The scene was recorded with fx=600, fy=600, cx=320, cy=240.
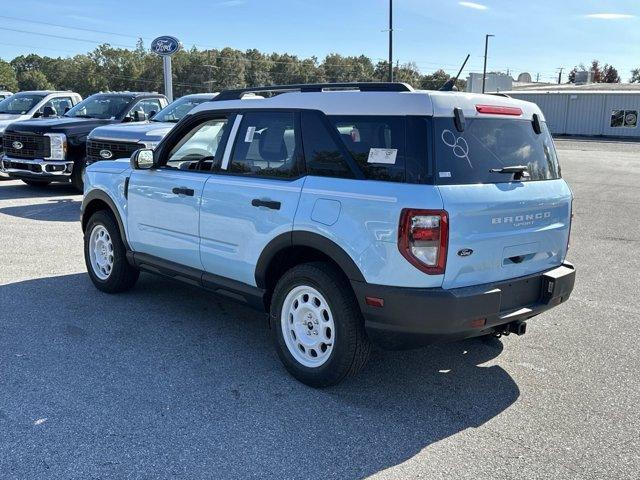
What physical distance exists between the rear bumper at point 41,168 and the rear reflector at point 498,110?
10483 mm

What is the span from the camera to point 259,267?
434cm

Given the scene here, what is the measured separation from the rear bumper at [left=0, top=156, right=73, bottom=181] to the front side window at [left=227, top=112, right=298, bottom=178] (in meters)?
8.90

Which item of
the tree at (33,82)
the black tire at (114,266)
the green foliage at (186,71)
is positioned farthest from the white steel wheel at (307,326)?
the tree at (33,82)

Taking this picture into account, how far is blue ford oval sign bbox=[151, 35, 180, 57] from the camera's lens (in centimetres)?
1892

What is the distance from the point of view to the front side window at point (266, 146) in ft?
14.0

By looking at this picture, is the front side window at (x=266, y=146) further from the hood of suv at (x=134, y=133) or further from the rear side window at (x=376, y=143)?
the hood of suv at (x=134, y=133)

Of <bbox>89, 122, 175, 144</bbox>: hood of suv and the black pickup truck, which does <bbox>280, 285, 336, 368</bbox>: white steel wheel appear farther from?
the black pickup truck

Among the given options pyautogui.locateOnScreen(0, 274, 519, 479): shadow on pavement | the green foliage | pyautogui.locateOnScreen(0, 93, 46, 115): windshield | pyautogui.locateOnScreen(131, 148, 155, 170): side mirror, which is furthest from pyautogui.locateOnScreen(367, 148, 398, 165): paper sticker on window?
the green foliage

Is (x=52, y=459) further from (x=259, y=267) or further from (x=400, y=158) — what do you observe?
(x=400, y=158)

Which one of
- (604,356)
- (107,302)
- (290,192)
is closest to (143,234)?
(107,302)

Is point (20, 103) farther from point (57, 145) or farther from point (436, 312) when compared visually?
point (436, 312)

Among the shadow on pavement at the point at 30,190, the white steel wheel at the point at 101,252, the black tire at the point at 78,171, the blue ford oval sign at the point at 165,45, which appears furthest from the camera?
the blue ford oval sign at the point at 165,45

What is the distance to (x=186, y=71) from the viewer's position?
282ft

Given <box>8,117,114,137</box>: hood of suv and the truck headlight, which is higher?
<box>8,117,114,137</box>: hood of suv
